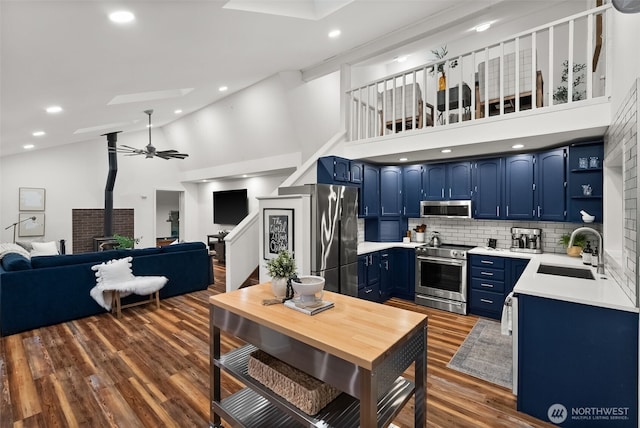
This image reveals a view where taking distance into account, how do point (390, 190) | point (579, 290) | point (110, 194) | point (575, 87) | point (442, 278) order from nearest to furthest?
point (579, 290), point (442, 278), point (575, 87), point (390, 190), point (110, 194)

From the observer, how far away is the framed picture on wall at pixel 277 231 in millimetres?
3783

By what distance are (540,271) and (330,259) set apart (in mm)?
2257

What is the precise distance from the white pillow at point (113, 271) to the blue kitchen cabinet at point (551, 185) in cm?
569

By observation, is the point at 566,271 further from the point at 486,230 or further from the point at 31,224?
the point at 31,224

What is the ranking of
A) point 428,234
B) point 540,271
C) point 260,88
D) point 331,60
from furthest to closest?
point 260,88
point 428,234
point 331,60
point 540,271

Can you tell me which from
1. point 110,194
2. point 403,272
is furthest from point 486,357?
point 110,194

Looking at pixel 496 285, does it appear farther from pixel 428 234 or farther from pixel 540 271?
pixel 428 234

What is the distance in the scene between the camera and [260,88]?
5812 mm

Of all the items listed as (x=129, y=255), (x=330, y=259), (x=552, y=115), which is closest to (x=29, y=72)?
(x=129, y=255)

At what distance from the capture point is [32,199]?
734 cm

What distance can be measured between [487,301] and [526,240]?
1.06 m

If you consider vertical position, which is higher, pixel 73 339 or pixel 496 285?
pixel 496 285

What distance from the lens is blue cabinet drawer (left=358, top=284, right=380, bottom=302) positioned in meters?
4.31

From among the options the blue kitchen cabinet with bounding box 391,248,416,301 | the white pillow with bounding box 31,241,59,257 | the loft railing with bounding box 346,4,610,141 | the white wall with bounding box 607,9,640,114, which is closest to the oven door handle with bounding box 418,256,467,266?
the blue kitchen cabinet with bounding box 391,248,416,301
